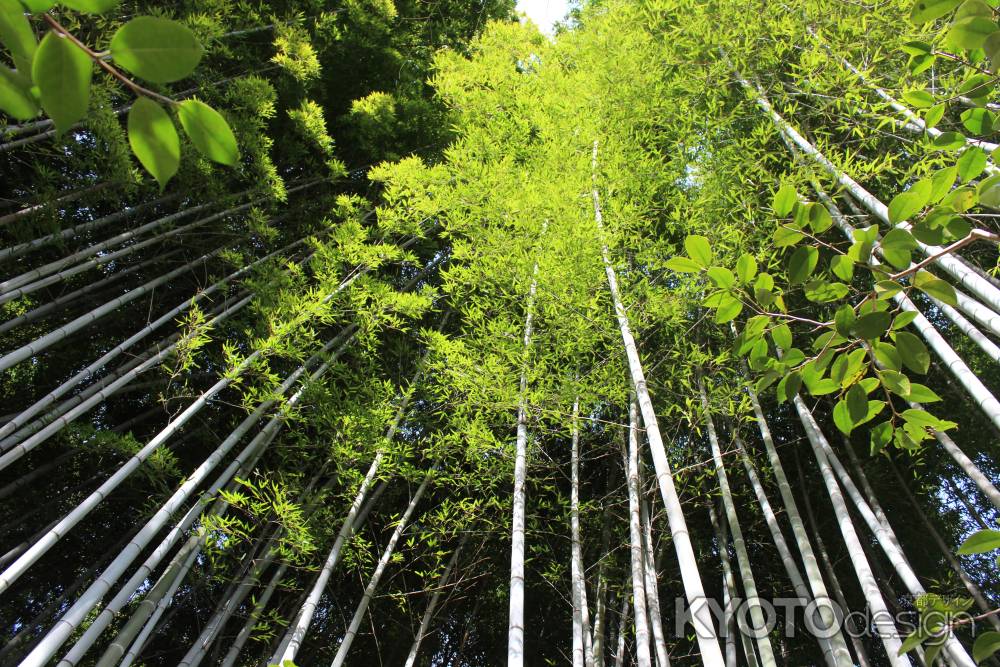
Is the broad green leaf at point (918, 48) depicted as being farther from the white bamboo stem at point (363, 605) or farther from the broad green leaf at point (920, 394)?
the white bamboo stem at point (363, 605)

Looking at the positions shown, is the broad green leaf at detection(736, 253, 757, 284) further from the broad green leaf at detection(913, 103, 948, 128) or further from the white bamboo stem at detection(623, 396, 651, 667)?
the white bamboo stem at detection(623, 396, 651, 667)

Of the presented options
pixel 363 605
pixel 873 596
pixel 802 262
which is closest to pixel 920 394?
pixel 802 262

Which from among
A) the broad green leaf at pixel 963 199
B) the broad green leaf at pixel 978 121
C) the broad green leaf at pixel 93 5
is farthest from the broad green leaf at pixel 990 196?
the broad green leaf at pixel 93 5

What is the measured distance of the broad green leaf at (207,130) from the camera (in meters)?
0.43

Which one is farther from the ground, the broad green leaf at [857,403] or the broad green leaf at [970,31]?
the broad green leaf at [970,31]

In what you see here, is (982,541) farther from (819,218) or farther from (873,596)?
(873,596)

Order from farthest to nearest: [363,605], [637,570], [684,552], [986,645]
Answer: [363,605]
[637,570]
[684,552]
[986,645]

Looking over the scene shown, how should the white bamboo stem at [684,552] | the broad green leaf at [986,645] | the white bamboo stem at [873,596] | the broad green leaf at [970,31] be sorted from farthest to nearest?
the white bamboo stem at [873,596], the white bamboo stem at [684,552], the broad green leaf at [970,31], the broad green leaf at [986,645]

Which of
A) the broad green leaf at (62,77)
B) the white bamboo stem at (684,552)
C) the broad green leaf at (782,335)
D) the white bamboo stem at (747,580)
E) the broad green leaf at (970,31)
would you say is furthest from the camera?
the white bamboo stem at (747,580)

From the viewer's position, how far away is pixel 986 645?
24.4 inches

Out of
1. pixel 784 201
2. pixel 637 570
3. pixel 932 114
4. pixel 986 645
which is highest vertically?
pixel 637 570

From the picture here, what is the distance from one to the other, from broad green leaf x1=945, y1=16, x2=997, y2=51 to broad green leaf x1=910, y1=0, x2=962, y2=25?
0.02 metres

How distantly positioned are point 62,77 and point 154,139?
0.21 ft

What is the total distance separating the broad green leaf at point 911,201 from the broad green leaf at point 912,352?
16 cm
